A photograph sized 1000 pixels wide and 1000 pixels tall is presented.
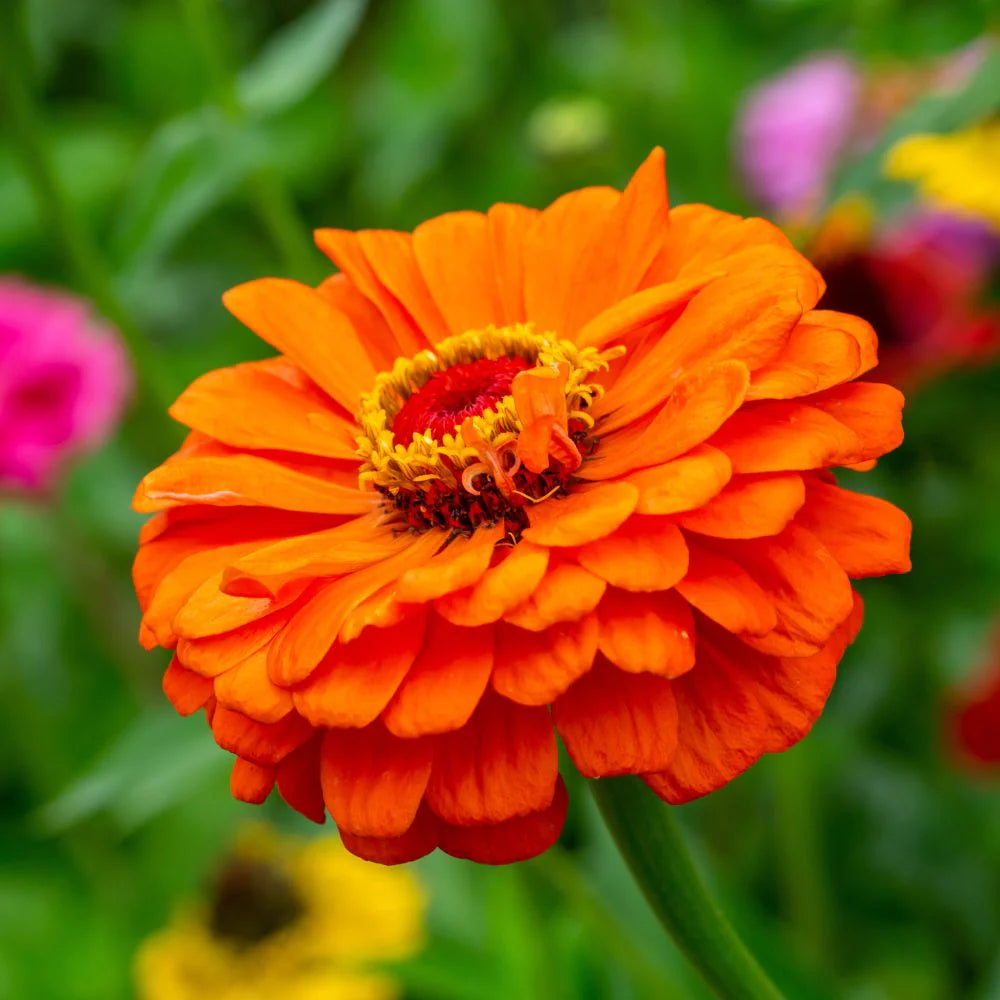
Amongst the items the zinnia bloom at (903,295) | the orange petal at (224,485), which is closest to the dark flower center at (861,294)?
the zinnia bloom at (903,295)

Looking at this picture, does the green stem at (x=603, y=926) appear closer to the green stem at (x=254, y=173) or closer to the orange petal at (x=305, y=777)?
the orange petal at (x=305, y=777)

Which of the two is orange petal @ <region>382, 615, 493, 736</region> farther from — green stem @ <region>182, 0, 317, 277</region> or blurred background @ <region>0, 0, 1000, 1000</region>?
green stem @ <region>182, 0, 317, 277</region>

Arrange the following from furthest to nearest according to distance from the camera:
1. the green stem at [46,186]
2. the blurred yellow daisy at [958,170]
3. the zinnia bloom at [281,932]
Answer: the zinnia bloom at [281,932] < the blurred yellow daisy at [958,170] < the green stem at [46,186]

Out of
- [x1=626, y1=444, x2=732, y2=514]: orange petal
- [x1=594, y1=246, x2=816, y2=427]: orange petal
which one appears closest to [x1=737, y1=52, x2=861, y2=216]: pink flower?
[x1=594, y1=246, x2=816, y2=427]: orange petal

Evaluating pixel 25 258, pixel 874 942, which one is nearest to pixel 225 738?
pixel 874 942

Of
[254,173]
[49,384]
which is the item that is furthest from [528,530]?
[49,384]
